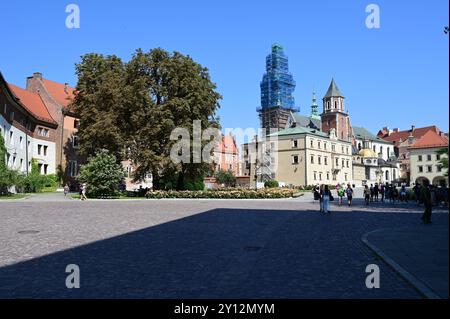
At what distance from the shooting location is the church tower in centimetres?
11306

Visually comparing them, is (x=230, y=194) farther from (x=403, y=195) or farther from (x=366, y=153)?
(x=366, y=153)

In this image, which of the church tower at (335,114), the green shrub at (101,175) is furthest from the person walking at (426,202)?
the church tower at (335,114)

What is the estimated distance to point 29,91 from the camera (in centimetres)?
6962

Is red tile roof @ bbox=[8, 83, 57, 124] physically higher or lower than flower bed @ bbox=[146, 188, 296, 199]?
higher

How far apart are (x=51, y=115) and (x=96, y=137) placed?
78.0 ft

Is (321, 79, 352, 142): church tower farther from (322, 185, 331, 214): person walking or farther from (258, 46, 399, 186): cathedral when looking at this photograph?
(322, 185, 331, 214): person walking

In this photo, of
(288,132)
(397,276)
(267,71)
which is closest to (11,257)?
(397,276)

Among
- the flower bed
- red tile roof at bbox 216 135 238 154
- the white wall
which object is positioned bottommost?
the flower bed

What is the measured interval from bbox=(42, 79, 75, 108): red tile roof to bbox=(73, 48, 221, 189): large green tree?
19.0 m
